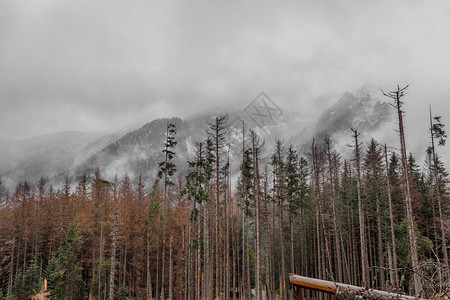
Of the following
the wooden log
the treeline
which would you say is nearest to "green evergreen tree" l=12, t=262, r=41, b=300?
the treeline

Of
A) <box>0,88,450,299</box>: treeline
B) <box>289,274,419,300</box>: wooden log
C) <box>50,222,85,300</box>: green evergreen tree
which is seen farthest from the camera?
<box>50,222,85,300</box>: green evergreen tree

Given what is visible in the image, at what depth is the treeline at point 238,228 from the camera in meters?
24.2

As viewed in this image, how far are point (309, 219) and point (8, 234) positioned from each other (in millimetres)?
40716

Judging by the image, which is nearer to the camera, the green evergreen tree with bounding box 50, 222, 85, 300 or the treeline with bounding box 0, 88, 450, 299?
the treeline with bounding box 0, 88, 450, 299

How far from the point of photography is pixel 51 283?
27.2 meters

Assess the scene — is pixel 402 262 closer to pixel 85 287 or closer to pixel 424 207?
pixel 424 207

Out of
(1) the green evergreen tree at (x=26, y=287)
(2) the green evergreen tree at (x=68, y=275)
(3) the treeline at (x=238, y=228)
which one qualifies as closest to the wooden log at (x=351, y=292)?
(3) the treeline at (x=238, y=228)

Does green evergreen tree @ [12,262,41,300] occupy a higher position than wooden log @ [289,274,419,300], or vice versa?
wooden log @ [289,274,419,300]

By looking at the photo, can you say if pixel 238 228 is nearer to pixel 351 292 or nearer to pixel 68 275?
pixel 68 275

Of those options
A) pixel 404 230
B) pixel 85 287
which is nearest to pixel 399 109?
pixel 404 230

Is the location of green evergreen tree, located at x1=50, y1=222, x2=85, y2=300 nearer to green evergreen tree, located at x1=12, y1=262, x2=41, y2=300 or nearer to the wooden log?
green evergreen tree, located at x1=12, y1=262, x2=41, y2=300

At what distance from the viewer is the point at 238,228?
124 feet

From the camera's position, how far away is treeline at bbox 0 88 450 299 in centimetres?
2424

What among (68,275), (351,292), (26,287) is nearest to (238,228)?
(68,275)
